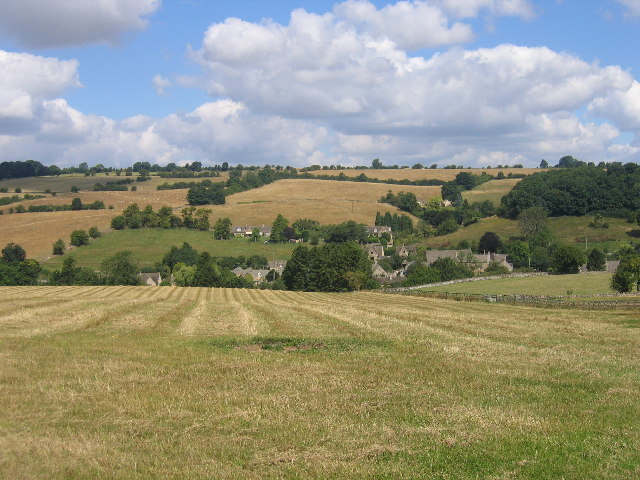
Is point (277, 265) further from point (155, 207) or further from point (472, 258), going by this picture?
point (155, 207)

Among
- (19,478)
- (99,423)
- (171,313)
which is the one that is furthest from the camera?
(171,313)

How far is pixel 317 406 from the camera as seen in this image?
13.0 m

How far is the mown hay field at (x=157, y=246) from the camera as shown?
132125 millimetres

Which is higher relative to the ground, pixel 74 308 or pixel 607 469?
pixel 607 469

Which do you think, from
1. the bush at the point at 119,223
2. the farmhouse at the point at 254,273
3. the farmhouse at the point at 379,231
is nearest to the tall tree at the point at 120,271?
the farmhouse at the point at 254,273

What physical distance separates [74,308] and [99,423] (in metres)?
26.1

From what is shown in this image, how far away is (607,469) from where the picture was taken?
938cm

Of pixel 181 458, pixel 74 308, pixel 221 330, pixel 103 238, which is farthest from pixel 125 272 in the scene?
pixel 181 458

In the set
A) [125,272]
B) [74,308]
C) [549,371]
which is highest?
[549,371]

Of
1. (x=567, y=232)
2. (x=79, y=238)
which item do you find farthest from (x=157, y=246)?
(x=567, y=232)

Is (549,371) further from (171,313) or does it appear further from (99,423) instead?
(171,313)

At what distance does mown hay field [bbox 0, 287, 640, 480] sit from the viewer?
32.0 feet

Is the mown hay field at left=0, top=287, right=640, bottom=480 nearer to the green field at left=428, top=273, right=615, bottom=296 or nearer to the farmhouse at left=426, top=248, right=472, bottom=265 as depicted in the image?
the green field at left=428, top=273, right=615, bottom=296

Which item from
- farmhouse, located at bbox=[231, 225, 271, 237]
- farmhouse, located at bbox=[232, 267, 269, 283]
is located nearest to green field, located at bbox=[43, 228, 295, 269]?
farmhouse, located at bbox=[232, 267, 269, 283]
